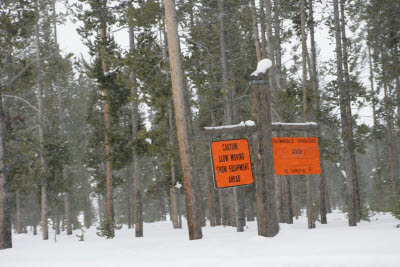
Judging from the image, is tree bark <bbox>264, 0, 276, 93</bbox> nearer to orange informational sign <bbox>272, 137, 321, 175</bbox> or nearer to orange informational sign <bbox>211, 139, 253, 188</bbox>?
orange informational sign <bbox>272, 137, 321, 175</bbox>

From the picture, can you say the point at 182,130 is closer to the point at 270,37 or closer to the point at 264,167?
the point at 264,167

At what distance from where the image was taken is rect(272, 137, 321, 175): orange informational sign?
626cm

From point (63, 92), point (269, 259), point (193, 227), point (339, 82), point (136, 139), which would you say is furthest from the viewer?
point (63, 92)

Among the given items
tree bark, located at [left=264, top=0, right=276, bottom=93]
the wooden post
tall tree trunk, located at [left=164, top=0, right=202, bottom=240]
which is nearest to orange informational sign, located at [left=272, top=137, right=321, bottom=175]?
the wooden post

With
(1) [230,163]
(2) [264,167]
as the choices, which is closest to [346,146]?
(2) [264,167]

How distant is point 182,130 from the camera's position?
865 centimetres

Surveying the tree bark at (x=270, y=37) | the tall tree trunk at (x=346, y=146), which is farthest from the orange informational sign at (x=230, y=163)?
the tall tree trunk at (x=346, y=146)

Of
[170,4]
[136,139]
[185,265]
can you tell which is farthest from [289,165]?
[136,139]

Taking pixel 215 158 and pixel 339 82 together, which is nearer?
pixel 215 158

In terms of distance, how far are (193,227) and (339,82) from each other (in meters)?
8.39

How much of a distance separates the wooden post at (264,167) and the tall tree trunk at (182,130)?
262 centimetres

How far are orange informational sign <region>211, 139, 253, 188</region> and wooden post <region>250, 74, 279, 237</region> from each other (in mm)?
244

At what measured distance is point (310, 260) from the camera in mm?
4406

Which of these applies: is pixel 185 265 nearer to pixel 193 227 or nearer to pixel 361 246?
pixel 361 246
